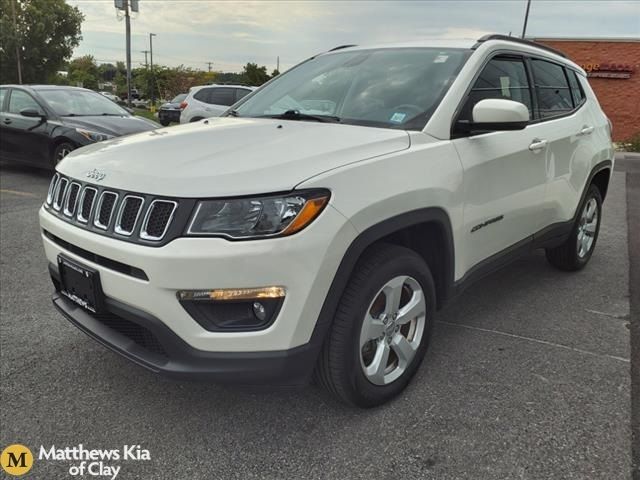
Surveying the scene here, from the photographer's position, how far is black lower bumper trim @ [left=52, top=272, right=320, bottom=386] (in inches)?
81.7

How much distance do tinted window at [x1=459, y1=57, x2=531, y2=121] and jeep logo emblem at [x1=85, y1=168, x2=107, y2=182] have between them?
72.1 inches

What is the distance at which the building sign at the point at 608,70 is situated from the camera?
21469 mm

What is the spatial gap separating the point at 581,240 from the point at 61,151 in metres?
6.89

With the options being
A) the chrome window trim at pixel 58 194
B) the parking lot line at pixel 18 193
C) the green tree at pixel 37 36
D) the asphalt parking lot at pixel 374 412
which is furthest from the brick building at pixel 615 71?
the green tree at pixel 37 36

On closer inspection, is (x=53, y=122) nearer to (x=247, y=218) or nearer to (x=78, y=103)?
(x=78, y=103)

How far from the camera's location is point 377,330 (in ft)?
8.04

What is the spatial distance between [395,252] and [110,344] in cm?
131

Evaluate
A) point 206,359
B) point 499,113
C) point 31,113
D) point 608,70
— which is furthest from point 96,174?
point 608,70

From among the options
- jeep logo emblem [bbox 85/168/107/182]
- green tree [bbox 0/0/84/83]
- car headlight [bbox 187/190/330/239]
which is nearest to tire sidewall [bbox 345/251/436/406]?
car headlight [bbox 187/190/330/239]

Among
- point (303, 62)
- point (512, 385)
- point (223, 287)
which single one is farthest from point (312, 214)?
point (303, 62)

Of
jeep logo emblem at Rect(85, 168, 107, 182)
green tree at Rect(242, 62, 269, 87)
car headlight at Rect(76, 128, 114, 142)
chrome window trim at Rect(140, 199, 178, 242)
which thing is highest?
green tree at Rect(242, 62, 269, 87)

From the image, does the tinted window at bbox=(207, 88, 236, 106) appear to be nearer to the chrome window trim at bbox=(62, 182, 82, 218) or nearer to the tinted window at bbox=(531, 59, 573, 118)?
the tinted window at bbox=(531, 59, 573, 118)

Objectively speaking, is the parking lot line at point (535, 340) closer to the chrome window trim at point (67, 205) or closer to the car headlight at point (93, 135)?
the chrome window trim at point (67, 205)

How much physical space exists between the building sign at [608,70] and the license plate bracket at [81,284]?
76.4 feet
